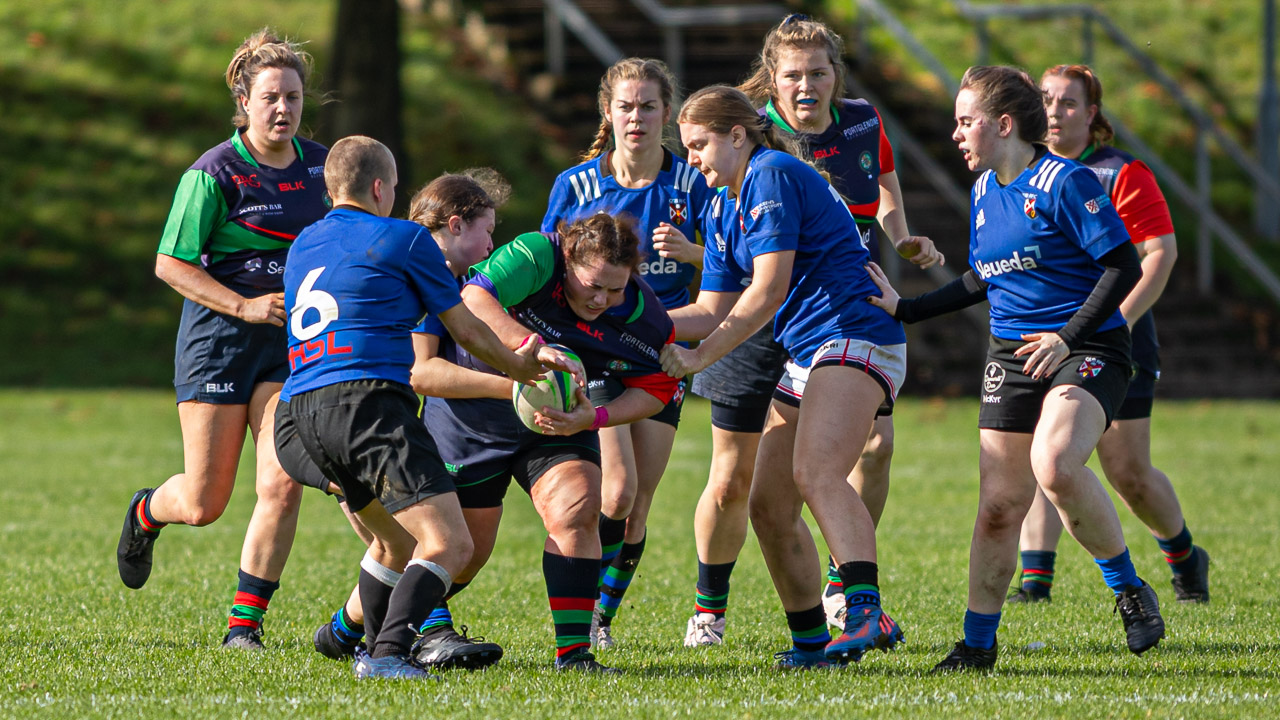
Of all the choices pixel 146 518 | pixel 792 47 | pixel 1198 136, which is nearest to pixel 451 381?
pixel 146 518

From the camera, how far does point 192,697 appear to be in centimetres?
430

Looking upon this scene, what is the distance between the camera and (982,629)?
15.8 ft

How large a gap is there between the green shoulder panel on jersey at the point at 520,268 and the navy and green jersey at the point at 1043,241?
1560 mm

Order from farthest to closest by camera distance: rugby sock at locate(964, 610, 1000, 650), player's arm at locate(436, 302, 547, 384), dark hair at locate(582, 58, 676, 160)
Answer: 1. dark hair at locate(582, 58, 676, 160)
2. rugby sock at locate(964, 610, 1000, 650)
3. player's arm at locate(436, 302, 547, 384)

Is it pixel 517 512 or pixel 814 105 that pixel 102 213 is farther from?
pixel 814 105

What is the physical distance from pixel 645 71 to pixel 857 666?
2.54m

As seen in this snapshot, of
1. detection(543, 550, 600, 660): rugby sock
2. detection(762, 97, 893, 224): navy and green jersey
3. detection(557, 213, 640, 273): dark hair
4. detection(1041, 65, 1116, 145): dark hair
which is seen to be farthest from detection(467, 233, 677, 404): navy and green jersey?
detection(1041, 65, 1116, 145): dark hair

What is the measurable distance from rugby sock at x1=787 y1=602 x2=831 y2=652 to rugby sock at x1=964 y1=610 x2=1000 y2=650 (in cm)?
51

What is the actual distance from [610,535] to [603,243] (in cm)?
151

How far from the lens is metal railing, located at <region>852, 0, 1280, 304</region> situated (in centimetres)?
1562

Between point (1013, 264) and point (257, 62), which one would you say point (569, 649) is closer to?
point (1013, 264)

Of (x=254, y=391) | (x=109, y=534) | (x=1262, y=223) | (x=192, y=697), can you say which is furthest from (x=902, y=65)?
(x=192, y=697)

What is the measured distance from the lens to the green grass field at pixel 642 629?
166 inches

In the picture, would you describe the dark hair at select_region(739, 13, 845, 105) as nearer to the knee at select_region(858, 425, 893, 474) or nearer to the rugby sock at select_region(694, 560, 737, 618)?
the knee at select_region(858, 425, 893, 474)
